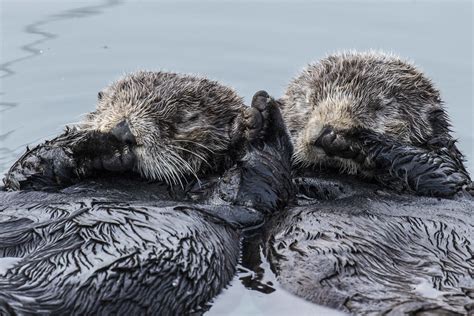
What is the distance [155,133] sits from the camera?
18.9ft

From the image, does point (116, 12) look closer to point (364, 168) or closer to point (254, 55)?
point (254, 55)

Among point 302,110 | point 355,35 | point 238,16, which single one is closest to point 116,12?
point 238,16

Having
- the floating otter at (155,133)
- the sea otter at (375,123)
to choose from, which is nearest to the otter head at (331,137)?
the sea otter at (375,123)

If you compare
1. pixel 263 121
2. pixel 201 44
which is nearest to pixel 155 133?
pixel 263 121

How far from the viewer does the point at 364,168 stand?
5.93m

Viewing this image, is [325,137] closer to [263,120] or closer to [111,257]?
[263,120]

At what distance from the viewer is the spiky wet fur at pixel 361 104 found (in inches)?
234

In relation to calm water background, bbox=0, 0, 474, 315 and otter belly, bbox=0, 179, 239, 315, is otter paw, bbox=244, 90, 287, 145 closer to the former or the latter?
otter belly, bbox=0, 179, 239, 315

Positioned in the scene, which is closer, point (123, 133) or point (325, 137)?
point (123, 133)

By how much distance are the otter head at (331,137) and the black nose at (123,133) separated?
3.40 ft

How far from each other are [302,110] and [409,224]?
1.34 meters

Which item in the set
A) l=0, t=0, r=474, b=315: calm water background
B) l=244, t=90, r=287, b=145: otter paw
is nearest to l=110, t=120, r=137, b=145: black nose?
l=244, t=90, r=287, b=145: otter paw

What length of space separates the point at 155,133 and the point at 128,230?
107cm

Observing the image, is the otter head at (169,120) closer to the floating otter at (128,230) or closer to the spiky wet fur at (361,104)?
the floating otter at (128,230)
